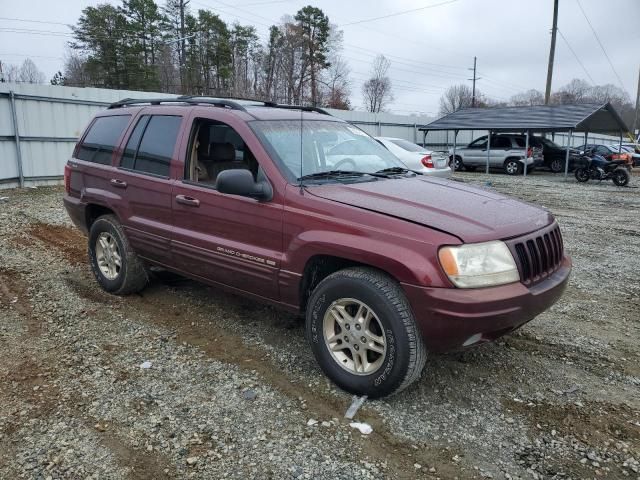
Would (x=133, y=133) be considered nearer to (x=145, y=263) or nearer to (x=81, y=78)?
(x=145, y=263)

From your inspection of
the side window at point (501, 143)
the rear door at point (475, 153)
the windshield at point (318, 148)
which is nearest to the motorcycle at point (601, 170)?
the side window at point (501, 143)

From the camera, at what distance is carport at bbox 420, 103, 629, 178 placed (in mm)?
20672

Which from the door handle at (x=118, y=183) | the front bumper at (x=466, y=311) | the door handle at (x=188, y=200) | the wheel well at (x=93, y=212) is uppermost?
the door handle at (x=118, y=183)

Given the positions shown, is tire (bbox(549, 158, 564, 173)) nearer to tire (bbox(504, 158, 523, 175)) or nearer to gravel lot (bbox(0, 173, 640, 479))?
tire (bbox(504, 158, 523, 175))

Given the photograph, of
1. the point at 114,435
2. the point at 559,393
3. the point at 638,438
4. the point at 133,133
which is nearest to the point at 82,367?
the point at 114,435

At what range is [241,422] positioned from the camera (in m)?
2.98

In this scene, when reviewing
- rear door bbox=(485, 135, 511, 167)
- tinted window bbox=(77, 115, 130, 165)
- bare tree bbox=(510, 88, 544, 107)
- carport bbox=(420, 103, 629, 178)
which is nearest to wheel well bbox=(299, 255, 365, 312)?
tinted window bbox=(77, 115, 130, 165)

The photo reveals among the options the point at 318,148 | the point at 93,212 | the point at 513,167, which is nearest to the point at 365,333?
the point at 318,148

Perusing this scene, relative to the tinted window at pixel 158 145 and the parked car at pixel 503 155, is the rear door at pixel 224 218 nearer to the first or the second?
the tinted window at pixel 158 145

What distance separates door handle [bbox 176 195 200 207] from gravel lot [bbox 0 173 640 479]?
3.62 ft

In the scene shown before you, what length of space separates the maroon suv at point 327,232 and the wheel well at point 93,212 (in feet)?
0.47

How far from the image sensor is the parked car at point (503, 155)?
851 inches

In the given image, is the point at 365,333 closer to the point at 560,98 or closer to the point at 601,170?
the point at 601,170

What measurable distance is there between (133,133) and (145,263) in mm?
1249
